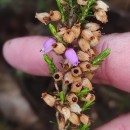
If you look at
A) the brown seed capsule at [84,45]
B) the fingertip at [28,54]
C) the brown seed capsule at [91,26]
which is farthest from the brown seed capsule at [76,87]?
the fingertip at [28,54]

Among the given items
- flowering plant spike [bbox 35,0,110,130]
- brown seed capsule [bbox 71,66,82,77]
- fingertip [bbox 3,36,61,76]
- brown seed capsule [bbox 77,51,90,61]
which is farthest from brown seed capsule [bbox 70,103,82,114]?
fingertip [bbox 3,36,61,76]

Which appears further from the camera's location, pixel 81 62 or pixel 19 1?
pixel 19 1

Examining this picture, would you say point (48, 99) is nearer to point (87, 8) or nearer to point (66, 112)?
point (66, 112)

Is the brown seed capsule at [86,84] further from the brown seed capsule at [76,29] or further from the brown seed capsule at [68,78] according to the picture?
the brown seed capsule at [76,29]

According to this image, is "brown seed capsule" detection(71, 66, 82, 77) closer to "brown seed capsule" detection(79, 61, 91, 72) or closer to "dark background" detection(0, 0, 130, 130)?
"brown seed capsule" detection(79, 61, 91, 72)

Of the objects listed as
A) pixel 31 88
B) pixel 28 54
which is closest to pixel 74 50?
pixel 28 54

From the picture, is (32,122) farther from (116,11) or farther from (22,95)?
(116,11)

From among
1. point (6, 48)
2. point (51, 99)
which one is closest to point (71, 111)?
point (51, 99)
